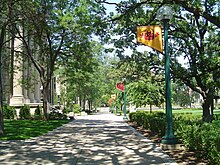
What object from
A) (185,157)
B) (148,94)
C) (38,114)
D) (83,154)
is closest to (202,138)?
(185,157)

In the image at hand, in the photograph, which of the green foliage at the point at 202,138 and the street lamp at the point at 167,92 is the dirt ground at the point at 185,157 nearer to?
the green foliage at the point at 202,138

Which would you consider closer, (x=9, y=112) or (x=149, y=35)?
(x=149, y=35)

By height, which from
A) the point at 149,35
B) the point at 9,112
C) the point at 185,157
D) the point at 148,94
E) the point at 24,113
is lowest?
the point at 185,157

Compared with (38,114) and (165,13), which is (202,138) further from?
(38,114)

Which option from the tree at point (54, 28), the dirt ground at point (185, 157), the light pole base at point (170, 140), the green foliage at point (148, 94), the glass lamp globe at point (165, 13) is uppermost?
the tree at point (54, 28)

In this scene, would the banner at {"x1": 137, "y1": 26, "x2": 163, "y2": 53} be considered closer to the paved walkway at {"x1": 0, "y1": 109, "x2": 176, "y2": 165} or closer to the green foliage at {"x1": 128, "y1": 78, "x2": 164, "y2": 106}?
the paved walkway at {"x1": 0, "y1": 109, "x2": 176, "y2": 165}

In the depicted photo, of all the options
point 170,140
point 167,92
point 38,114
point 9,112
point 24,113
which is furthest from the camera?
point 38,114

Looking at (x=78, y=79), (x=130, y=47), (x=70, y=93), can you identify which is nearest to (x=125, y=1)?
(x=130, y=47)

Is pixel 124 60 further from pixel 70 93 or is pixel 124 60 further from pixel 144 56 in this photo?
pixel 70 93

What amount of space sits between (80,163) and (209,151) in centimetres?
317

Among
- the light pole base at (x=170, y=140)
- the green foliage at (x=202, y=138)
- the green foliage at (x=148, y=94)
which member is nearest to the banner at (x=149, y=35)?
the green foliage at (x=202, y=138)

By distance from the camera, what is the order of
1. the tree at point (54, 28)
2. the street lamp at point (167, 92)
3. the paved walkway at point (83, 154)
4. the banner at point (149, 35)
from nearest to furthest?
the paved walkway at point (83, 154)
the street lamp at point (167, 92)
the banner at point (149, 35)
the tree at point (54, 28)

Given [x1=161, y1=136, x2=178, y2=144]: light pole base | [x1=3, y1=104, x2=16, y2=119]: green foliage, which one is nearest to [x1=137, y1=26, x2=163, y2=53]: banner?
[x1=161, y1=136, x2=178, y2=144]: light pole base

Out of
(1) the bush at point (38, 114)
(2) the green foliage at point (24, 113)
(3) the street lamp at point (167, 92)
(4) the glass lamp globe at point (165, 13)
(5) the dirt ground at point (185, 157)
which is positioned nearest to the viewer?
(5) the dirt ground at point (185, 157)
